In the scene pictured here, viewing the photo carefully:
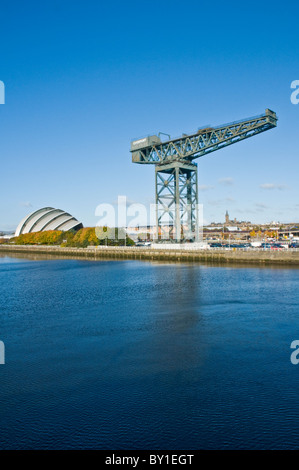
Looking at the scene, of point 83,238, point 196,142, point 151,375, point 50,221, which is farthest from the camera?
point 50,221

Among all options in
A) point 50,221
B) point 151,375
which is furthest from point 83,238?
point 151,375

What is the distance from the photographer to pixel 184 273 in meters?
29.0

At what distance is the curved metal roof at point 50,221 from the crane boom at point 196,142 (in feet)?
173

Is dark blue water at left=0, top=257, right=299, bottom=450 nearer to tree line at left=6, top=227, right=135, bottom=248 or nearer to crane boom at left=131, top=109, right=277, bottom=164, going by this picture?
crane boom at left=131, top=109, right=277, bottom=164

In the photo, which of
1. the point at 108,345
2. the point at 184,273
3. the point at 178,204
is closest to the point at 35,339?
the point at 108,345

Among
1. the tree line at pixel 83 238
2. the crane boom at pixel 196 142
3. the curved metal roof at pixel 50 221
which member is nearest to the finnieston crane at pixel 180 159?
the crane boom at pixel 196 142

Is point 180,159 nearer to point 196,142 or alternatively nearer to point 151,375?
point 196,142

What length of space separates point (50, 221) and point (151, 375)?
3327 inches

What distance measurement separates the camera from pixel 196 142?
118 feet

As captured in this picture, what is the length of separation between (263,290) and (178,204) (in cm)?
1878

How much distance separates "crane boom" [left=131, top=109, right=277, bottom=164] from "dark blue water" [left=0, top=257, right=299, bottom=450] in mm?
19227

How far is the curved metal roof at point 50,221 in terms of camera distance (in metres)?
89.1

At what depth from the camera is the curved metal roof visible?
3506 inches

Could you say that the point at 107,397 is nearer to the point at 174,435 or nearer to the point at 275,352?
the point at 174,435
